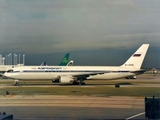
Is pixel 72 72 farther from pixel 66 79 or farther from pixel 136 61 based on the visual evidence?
pixel 136 61

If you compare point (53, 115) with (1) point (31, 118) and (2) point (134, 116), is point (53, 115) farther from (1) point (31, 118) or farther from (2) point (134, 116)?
(2) point (134, 116)

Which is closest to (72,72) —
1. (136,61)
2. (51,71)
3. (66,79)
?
(66,79)

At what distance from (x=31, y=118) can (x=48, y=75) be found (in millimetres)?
13082

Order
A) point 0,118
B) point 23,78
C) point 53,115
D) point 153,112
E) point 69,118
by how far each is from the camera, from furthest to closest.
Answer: point 23,78 < point 53,115 < point 69,118 < point 153,112 < point 0,118

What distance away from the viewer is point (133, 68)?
1964cm

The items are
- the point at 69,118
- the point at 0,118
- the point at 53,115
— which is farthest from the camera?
the point at 53,115

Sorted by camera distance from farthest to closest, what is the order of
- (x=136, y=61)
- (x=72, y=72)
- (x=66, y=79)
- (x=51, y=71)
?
(x=136, y=61), (x=72, y=72), (x=51, y=71), (x=66, y=79)

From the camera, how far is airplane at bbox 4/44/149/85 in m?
18.5

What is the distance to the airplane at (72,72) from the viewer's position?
1855 centimetres

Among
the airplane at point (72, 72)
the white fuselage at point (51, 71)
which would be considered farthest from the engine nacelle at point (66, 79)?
the white fuselage at point (51, 71)

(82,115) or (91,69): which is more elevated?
(91,69)

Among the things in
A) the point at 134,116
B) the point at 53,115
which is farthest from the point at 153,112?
the point at 53,115

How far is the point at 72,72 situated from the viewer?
1908 centimetres

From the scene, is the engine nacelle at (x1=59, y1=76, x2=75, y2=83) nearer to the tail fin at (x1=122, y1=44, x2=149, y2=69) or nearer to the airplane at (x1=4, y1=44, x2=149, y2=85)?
the airplane at (x1=4, y1=44, x2=149, y2=85)
